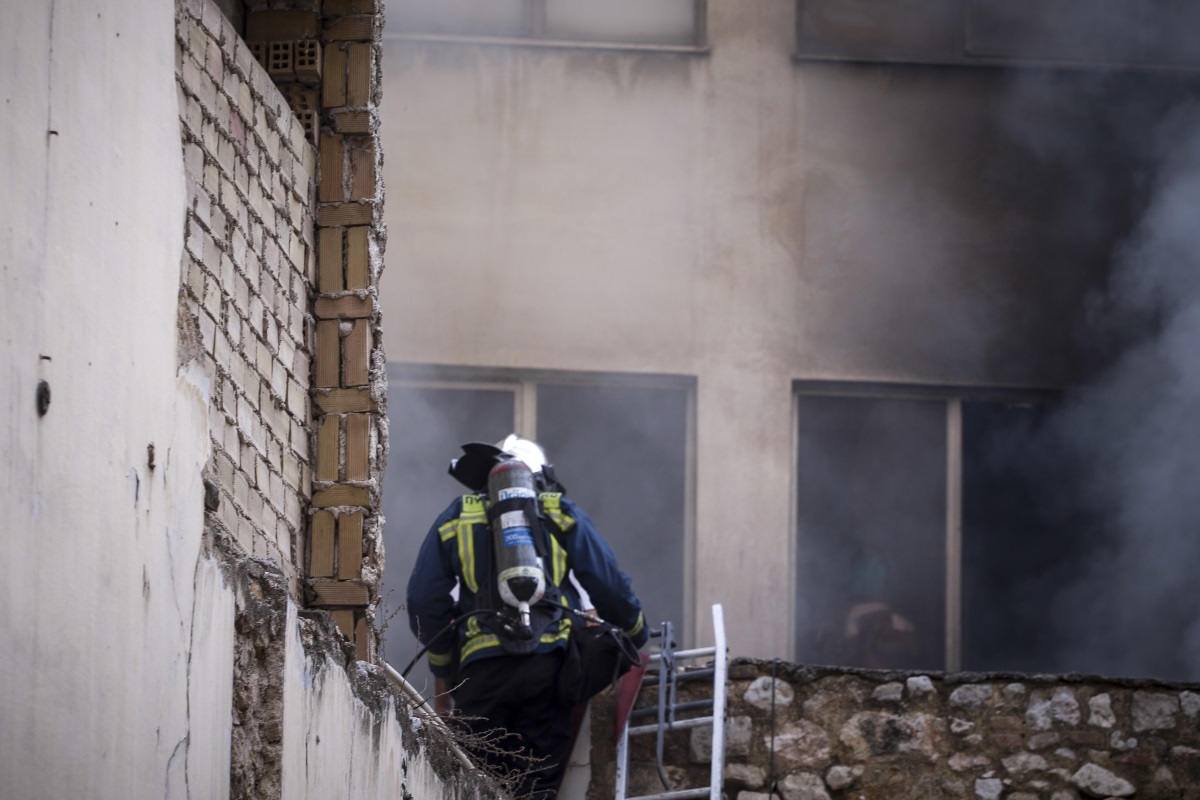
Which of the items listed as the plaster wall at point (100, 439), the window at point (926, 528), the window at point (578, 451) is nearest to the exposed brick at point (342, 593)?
the plaster wall at point (100, 439)

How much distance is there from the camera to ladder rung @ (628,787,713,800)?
7225 mm

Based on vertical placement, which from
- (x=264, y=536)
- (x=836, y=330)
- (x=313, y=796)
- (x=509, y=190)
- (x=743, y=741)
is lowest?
(x=743, y=741)

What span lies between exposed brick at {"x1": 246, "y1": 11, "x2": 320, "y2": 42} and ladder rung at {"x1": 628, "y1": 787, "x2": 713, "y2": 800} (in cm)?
332

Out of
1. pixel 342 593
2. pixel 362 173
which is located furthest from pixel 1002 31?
pixel 342 593

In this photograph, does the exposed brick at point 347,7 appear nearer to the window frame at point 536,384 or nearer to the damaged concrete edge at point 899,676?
the damaged concrete edge at point 899,676

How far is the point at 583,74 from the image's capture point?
10344mm

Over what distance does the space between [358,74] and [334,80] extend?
84 millimetres

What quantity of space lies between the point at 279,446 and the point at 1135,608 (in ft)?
21.6

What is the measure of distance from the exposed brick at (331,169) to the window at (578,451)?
13.9ft

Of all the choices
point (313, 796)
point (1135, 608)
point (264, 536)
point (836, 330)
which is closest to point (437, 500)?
point (836, 330)

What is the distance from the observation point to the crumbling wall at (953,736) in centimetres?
755

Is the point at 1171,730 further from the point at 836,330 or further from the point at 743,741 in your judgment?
the point at 836,330

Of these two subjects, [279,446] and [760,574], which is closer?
[279,446]

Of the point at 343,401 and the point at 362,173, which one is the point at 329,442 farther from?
the point at 362,173
